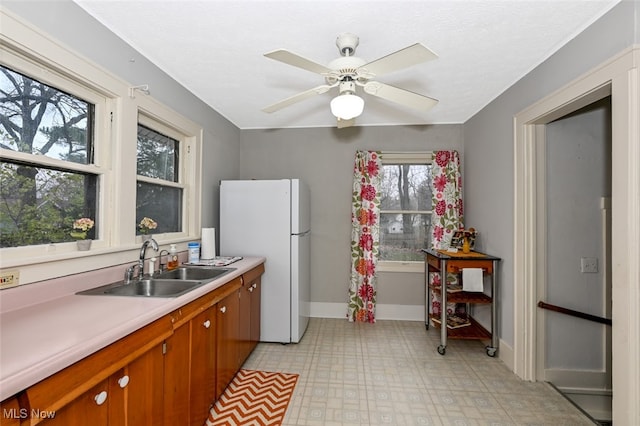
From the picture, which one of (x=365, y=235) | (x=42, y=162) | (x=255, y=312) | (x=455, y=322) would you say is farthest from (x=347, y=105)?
(x=455, y=322)

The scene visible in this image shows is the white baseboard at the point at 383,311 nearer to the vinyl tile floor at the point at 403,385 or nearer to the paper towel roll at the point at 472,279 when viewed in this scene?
the vinyl tile floor at the point at 403,385

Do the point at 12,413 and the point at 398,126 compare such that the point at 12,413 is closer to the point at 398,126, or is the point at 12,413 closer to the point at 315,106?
the point at 315,106

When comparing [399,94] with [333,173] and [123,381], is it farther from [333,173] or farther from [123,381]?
[123,381]

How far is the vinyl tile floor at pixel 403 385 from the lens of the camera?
193 cm

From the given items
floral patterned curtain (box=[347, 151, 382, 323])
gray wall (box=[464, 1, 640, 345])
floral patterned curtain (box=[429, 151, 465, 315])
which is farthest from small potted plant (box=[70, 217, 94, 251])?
floral patterned curtain (box=[429, 151, 465, 315])

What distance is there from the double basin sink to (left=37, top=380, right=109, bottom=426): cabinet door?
1.73 ft

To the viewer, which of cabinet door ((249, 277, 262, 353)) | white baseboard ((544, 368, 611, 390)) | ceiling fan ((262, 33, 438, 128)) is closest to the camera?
ceiling fan ((262, 33, 438, 128))

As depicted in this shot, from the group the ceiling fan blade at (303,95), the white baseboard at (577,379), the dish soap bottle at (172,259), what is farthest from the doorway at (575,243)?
the dish soap bottle at (172,259)

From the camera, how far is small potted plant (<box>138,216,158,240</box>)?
7.22 ft

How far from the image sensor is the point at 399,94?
1896 millimetres

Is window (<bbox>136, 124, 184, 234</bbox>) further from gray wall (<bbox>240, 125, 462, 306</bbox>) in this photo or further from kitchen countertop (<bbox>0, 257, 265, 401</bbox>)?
gray wall (<bbox>240, 125, 462, 306</bbox>)

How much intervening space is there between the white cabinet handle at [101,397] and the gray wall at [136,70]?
5.33 feet

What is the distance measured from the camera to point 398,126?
3.70m

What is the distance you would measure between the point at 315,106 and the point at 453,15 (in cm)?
163
